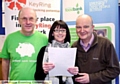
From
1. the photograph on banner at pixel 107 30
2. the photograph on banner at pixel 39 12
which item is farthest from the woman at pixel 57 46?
the photograph on banner at pixel 107 30

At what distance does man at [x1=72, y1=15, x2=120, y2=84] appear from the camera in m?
2.80

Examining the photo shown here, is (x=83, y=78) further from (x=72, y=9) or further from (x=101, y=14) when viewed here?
(x=72, y=9)

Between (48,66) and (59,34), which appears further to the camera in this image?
(59,34)

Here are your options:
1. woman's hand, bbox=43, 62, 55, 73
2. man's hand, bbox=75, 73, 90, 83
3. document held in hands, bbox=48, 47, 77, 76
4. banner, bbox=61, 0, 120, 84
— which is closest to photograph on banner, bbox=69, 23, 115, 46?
banner, bbox=61, 0, 120, 84

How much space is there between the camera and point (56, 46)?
2.72m

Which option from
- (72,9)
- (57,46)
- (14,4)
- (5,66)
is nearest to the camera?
(57,46)

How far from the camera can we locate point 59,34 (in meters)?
2.73

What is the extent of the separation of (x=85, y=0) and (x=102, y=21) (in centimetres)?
49

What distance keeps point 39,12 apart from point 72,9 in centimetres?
62

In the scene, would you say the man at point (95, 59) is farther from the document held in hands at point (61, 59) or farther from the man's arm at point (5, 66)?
→ the man's arm at point (5, 66)

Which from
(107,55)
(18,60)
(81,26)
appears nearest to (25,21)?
(18,60)

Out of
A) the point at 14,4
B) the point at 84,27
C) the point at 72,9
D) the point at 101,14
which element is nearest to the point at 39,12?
the point at 14,4

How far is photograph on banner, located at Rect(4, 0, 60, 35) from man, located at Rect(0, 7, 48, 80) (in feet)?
2.44

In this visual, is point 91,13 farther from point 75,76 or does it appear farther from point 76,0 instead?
point 75,76
